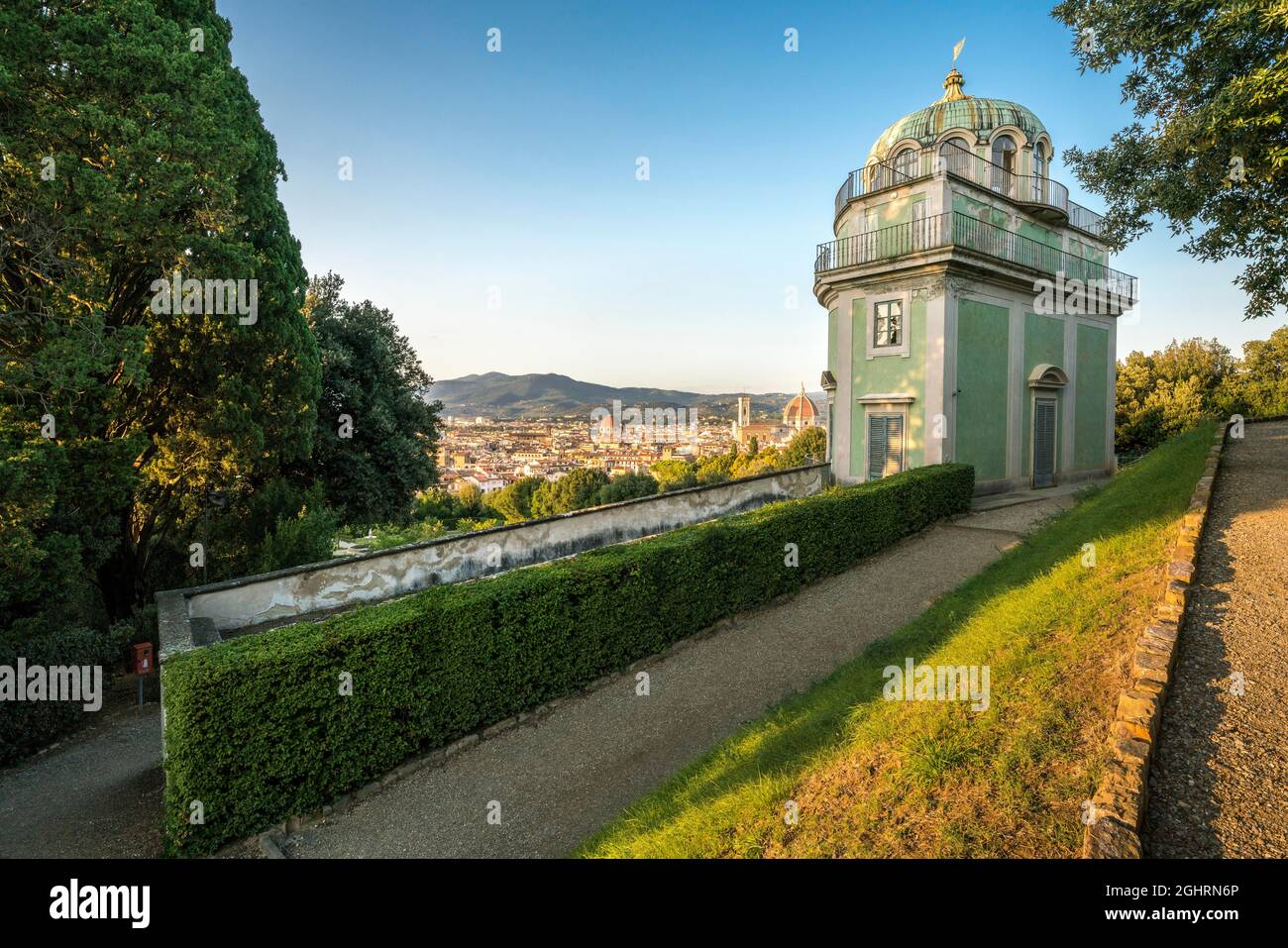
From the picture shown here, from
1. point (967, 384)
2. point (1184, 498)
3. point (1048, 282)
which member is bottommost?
point (1184, 498)

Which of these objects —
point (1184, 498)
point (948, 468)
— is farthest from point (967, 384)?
point (1184, 498)

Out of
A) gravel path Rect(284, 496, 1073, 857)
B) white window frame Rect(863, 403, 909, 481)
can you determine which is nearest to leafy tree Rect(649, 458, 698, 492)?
white window frame Rect(863, 403, 909, 481)

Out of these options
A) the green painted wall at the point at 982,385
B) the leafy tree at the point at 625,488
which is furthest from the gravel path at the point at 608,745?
the leafy tree at the point at 625,488

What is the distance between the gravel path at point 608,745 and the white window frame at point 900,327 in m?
9.37

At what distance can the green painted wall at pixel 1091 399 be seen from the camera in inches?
888

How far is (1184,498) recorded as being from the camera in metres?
9.84

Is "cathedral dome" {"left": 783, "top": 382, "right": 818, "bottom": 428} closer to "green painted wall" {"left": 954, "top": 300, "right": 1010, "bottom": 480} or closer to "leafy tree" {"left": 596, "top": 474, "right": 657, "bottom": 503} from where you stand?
"leafy tree" {"left": 596, "top": 474, "right": 657, "bottom": 503}

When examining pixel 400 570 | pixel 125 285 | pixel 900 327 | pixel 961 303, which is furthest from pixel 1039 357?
pixel 125 285

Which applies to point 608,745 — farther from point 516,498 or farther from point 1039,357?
point 516,498

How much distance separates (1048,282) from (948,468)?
10088 millimetres

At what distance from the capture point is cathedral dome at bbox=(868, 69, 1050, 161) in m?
20.0

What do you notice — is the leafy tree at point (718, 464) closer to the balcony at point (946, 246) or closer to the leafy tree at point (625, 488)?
the leafy tree at point (625, 488)

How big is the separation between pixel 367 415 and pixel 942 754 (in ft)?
56.8
